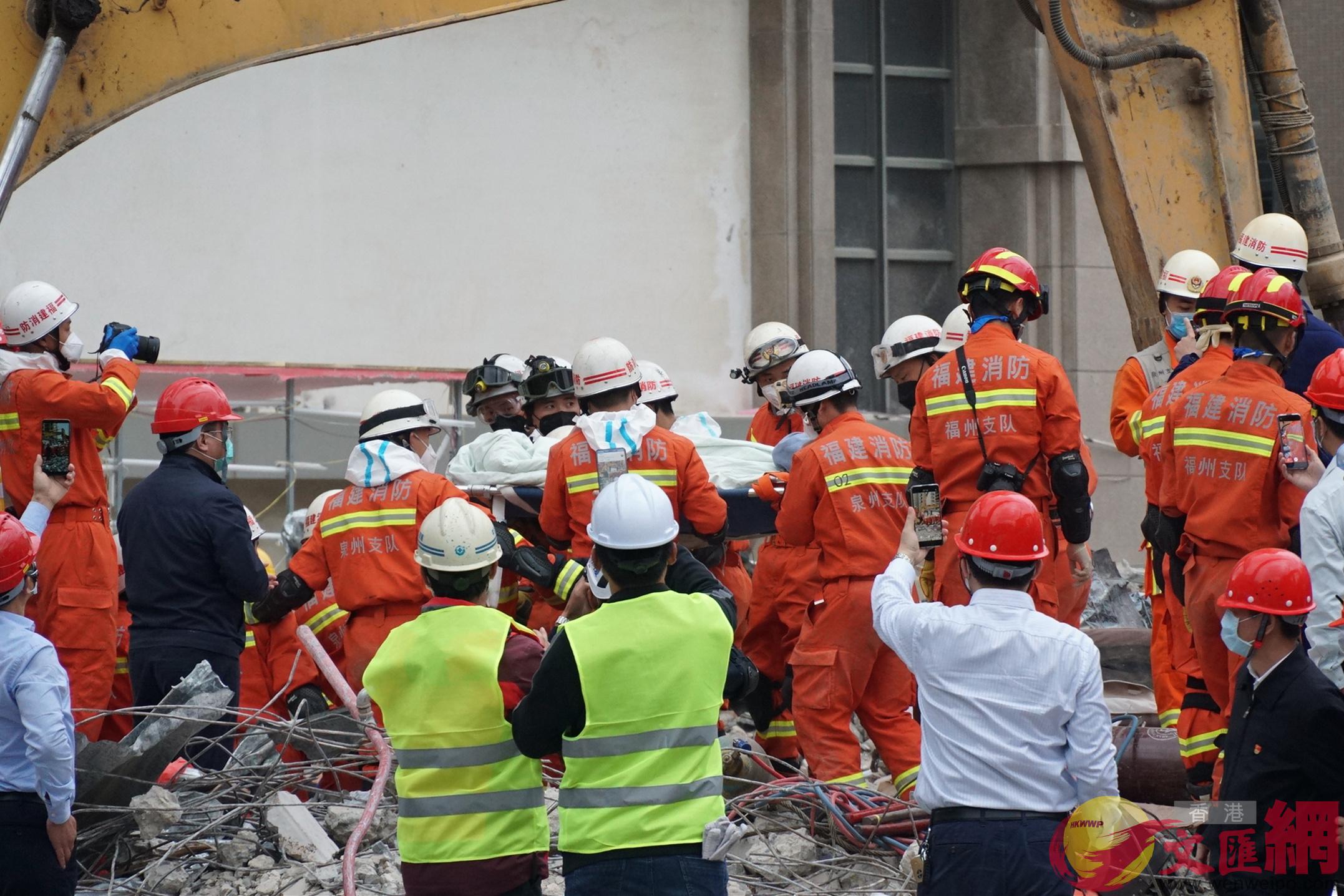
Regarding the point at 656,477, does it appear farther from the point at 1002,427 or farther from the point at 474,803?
the point at 474,803

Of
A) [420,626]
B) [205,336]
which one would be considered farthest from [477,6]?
[205,336]

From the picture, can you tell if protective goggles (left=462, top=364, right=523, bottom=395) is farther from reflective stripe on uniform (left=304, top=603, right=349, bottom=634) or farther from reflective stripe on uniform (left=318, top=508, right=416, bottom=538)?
reflective stripe on uniform (left=318, top=508, right=416, bottom=538)

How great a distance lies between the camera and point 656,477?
7336 millimetres

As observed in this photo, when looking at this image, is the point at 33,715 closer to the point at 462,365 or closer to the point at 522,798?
Result: the point at 522,798

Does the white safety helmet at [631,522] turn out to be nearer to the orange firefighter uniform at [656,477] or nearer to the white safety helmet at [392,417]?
the orange firefighter uniform at [656,477]

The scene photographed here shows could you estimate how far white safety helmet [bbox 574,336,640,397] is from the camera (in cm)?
754

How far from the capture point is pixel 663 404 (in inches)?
343

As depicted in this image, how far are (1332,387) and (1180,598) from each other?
1.39 meters

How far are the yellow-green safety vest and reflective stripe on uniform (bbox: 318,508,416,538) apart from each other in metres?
2.94

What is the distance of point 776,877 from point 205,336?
7.84 metres

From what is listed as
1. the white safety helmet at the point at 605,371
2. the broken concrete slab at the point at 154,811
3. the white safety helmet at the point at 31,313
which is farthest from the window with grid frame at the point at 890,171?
the broken concrete slab at the point at 154,811

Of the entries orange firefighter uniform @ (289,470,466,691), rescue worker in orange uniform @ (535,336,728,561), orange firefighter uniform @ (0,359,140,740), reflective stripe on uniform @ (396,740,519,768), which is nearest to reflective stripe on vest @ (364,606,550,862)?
reflective stripe on uniform @ (396,740,519,768)

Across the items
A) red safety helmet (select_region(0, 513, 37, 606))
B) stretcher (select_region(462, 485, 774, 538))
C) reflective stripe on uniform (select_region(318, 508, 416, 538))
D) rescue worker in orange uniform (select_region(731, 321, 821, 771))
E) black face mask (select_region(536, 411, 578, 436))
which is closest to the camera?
red safety helmet (select_region(0, 513, 37, 606))

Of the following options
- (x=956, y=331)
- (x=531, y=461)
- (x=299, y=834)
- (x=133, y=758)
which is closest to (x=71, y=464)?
(x=133, y=758)
